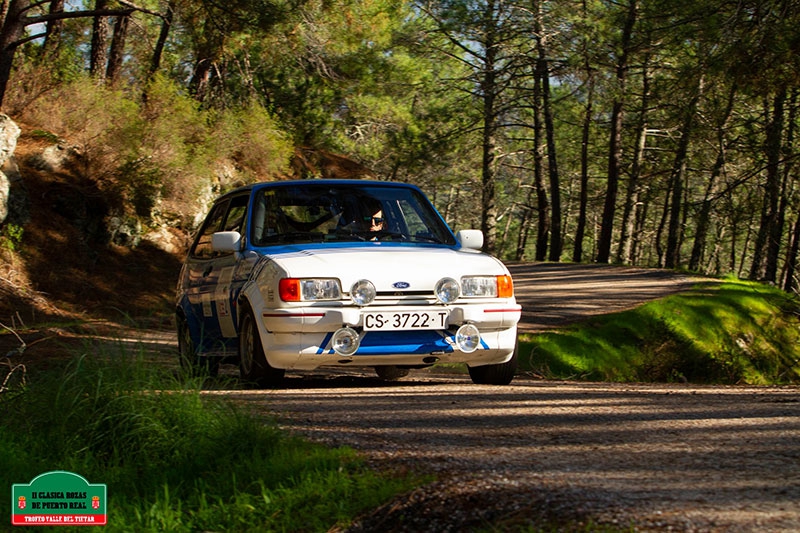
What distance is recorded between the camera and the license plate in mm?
7539

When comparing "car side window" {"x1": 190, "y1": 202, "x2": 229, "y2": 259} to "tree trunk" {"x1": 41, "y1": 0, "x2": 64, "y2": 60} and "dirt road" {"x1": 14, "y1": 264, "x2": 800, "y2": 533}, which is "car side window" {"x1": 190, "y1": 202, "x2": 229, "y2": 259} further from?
"tree trunk" {"x1": 41, "y1": 0, "x2": 64, "y2": 60}

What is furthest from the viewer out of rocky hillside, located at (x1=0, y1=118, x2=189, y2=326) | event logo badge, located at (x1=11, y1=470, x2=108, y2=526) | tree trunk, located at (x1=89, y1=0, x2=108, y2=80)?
tree trunk, located at (x1=89, y1=0, x2=108, y2=80)

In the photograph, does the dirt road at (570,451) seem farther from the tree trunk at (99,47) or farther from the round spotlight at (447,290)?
the tree trunk at (99,47)

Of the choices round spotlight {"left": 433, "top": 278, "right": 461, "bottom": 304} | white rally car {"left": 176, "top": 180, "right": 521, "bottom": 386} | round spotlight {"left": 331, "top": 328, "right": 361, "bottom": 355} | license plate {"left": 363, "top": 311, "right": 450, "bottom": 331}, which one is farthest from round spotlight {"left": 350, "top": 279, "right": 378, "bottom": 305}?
round spotlight {"left": 433, "top": 278, "right": 461, "bottom": 304}

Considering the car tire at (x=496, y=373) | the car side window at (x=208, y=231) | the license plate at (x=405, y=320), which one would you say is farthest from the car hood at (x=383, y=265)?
the car side window at (x=208, y=231)

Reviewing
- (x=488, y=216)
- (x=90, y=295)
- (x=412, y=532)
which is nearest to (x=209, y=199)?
(x=90, y=295)

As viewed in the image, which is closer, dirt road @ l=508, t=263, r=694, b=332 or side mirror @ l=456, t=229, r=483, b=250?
side mirror @ l=456, t=229, r=483, b=250

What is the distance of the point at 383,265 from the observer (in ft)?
25.2

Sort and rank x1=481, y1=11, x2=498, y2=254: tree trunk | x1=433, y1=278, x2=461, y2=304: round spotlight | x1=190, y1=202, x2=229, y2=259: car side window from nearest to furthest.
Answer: x1=433, y1=278, x2=461, y2=304: round spotlight, x1=190, y1=202, x2=229, y2=259: car side window, x1=481, y1=11, x2=498, y2=254: tree trunk

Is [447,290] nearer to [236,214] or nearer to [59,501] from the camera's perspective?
[236,214]

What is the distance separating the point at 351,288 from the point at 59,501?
10.4 feet

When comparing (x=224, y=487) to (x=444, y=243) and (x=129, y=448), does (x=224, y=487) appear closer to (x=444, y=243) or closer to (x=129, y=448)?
(x=129, y=448)

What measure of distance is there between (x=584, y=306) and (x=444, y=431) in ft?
39.1

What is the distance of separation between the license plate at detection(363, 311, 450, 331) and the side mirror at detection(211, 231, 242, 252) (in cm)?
159
